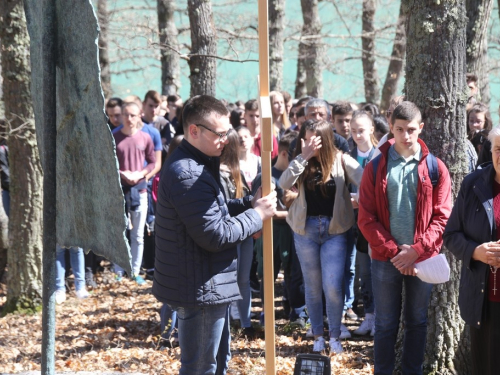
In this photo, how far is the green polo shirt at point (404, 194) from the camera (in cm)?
526

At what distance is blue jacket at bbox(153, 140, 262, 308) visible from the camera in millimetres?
4035

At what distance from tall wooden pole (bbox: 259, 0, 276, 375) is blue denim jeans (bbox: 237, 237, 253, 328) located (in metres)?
2.90

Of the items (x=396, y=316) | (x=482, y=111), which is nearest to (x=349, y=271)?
(x=396, y=316)

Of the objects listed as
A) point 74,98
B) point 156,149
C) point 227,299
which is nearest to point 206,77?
point 156,149

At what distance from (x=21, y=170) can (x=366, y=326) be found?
4097 millimetres

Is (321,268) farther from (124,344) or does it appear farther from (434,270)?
(124,344)

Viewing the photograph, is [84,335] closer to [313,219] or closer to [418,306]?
[313,219]

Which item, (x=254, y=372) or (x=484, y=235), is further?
(x=254, y=372)

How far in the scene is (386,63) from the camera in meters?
24.9

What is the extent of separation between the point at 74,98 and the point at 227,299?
64.8 inches

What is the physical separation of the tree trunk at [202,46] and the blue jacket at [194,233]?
17.0 ft

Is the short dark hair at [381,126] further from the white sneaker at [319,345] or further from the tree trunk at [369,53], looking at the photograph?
the tree trunk at [369,53]

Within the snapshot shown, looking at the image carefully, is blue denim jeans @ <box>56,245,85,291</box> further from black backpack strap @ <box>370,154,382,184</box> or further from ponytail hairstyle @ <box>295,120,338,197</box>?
black backpack strap @ <box>370,154,382,184</box>

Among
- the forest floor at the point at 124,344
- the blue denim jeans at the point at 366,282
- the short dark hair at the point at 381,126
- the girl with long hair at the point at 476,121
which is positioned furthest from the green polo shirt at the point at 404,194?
the girl with long hair at the point at 476,121
